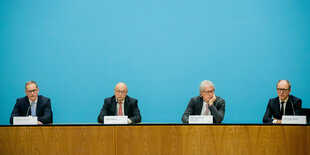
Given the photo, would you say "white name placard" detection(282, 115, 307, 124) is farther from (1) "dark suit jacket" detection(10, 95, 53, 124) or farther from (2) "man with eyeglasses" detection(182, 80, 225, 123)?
(1) "dark suit jacket" detection(10, 95, 53, 124)

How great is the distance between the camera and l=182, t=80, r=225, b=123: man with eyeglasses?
3.00 m

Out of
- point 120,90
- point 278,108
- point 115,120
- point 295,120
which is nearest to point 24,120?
point 115,120

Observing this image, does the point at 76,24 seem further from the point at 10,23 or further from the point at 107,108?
the point at 107,108

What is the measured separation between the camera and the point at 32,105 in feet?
10.8

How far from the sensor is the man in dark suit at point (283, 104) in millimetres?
3111

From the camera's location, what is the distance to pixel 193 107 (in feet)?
10.6

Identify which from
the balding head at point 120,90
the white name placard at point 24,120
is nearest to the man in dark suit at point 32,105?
the white name placard at point 24,120

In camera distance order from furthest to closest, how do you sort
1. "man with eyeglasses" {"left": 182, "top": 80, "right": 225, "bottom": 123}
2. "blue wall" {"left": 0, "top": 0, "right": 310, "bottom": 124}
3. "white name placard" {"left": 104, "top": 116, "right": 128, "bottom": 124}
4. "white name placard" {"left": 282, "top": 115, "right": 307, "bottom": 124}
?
"blue wall" {"left": 0, "top": 0, "right": 310, "bottom": 124} → "man with eyeglasses" {"left": 182, "top": 80, "right": 225, "bottom": 123} → "white name placard" {"left": 104, "top": 116, "right": 128, "bottom": 124} → "white name placard" {"left": 282, "top": 115, "right": 307, "bottom": 124}

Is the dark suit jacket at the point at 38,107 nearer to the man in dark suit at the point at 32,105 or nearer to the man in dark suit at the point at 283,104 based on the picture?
the man in dark suit at the point at 32,105

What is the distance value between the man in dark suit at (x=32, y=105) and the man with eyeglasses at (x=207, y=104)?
1543 millimetres

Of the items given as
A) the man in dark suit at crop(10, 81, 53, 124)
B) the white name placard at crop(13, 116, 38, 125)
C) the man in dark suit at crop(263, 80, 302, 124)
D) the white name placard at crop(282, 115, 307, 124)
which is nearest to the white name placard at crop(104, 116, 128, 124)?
the white name placard at crop(13, 116, 38, 125)

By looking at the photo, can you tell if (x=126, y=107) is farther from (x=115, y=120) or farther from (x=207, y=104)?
(x=207, y=104)

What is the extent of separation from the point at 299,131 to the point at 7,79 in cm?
375

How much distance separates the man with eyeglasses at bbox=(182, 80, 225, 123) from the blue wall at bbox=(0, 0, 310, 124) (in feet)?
2.66
